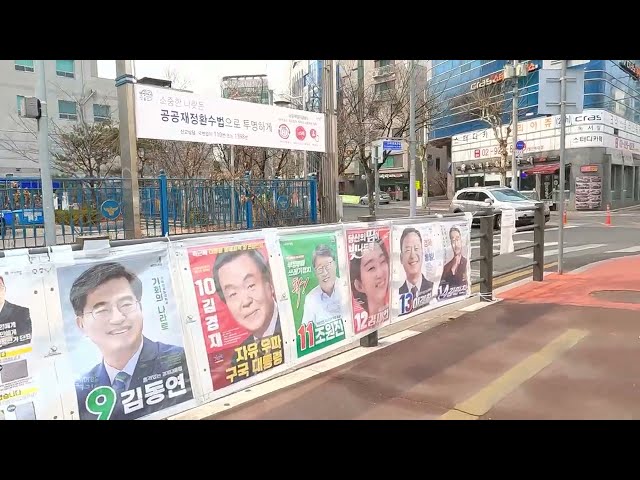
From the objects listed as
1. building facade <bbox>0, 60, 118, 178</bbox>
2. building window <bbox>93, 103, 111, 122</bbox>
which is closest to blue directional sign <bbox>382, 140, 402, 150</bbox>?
building facade <bbox>0, 60, 118, 178</bbox>

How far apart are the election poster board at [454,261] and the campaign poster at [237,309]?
2.75 m

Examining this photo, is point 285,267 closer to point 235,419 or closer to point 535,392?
point 235,419

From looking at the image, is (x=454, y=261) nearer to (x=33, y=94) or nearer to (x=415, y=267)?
(x=415, y=267)

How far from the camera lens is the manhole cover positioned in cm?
668

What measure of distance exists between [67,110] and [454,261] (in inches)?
1453

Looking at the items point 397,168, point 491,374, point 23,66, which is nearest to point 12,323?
point 491,374

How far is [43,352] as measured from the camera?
260 cm

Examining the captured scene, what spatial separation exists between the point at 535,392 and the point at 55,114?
38002 mm

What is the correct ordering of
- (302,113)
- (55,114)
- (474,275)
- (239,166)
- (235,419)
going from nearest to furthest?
(235,419), (474,275), (302,113), (239,166), (55,114)

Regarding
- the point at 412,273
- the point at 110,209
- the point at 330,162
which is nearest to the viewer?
the point at 412,273

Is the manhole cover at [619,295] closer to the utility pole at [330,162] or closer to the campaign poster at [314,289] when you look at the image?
the campaign poster at [314,289]

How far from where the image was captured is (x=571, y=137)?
1264 inches

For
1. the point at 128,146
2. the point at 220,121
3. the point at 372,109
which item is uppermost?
the point at 372,109

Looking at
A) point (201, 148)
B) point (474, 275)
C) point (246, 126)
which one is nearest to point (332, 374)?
point (474, 275)
